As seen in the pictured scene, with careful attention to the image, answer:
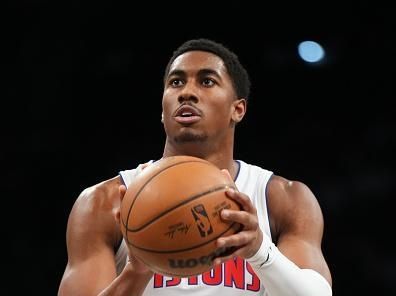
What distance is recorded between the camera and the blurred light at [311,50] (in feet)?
18.1

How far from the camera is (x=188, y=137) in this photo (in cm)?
260

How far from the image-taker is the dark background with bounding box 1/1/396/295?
17.4 ft

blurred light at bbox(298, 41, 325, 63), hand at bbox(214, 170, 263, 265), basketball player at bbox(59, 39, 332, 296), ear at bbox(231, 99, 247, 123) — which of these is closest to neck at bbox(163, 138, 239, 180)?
basketball player at bbox(59, 39, 332, 296)

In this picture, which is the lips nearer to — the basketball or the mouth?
the mouth

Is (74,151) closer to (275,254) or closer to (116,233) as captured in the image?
(116,233)

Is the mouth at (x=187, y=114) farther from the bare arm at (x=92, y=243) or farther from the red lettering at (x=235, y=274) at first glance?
the red lettering at (x=235, y=274)

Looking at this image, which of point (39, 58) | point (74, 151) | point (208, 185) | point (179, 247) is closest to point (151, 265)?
point (179, 247)

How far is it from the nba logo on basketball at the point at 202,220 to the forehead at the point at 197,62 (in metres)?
1.00

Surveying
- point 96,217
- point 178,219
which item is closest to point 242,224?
point 178,219

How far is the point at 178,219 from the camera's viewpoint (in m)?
1.85

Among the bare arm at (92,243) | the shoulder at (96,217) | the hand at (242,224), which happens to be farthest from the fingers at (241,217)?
the shoulder at (96,217)

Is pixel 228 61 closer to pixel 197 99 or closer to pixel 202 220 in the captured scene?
pixel 197 99

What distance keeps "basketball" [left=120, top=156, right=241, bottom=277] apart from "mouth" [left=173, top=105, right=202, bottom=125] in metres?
0.62

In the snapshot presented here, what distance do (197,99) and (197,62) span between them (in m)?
0.22
